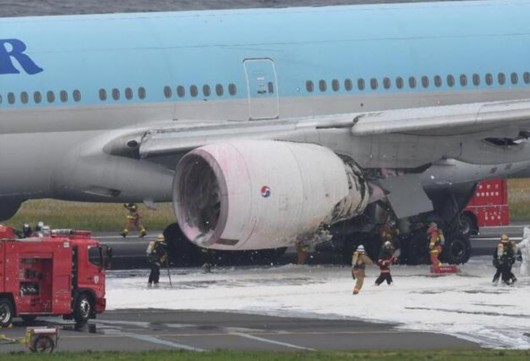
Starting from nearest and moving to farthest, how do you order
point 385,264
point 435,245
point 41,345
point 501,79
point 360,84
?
point 41,345 < point 385,264 < point 435,245 < point 360,84 < point 501,79

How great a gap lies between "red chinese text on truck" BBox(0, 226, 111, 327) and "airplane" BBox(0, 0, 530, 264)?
4102mm

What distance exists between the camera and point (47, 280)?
101ft

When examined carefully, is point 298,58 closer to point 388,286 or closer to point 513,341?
point 388,286

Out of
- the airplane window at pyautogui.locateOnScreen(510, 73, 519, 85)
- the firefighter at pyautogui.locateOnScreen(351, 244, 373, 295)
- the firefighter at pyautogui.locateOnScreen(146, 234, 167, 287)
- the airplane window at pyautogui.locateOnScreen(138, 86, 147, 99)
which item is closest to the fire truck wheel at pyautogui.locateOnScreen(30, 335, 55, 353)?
the firefighter at pyautogui.locateOnScreen(351, 244, 373, 295)

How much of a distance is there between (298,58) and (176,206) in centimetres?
569

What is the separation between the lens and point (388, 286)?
118ft

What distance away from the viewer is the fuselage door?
39.2 meters

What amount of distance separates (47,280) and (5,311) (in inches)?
45.6

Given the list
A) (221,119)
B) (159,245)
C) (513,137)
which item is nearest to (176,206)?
(159,245)

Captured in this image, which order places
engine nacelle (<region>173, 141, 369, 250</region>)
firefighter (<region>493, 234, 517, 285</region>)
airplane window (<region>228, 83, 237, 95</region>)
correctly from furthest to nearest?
airplane window (<region>228, 83, 237, 95</region>)
firefighter (<region>493, 234, 517, 285</region>)
engine nacelle (<region>173, 141, 369, 250</region>)

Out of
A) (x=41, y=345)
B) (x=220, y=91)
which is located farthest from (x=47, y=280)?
(x=220, y=91)

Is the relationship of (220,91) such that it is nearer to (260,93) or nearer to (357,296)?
(260,93)

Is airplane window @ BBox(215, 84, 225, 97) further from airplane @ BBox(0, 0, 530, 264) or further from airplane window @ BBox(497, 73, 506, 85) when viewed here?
airplane window @ BBox(497, 73, 506, 85)

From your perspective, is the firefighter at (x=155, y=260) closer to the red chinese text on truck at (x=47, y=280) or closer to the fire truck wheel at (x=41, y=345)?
the red chinese text on truck at (x=47, y=280)
